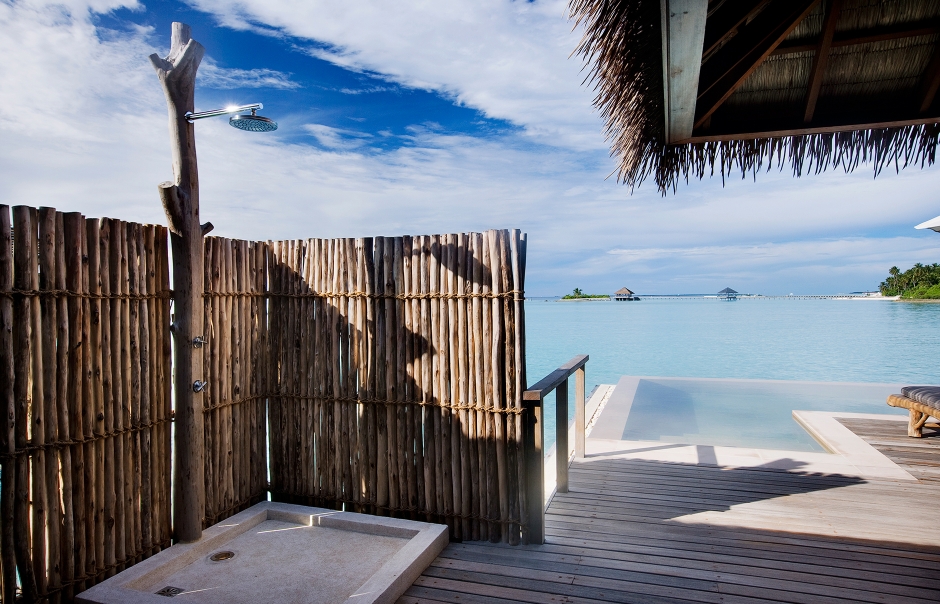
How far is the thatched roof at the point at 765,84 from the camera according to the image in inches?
84.1

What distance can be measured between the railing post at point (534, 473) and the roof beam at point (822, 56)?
7.11 ft

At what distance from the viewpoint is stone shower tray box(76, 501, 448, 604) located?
2561 millimetres

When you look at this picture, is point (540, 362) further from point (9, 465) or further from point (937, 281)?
point (937, 281)

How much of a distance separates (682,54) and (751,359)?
17077 mm

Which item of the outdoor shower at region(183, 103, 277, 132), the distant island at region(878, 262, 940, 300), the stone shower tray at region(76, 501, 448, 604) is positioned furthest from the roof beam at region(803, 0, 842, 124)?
the distant island at region(878, 262, 940, 300)

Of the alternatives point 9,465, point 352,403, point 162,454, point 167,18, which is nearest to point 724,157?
point 352,403

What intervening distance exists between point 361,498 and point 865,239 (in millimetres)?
49714

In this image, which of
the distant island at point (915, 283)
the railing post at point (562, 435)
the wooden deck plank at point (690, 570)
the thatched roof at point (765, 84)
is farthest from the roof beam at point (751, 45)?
the distant island at point (915, 283)

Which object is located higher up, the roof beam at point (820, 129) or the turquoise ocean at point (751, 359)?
the roof beam at point (820, 129)

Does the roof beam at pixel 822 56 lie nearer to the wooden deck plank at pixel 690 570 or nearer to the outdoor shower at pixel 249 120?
the wooden deck plank at pixel 690 570

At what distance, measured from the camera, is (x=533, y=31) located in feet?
17.8

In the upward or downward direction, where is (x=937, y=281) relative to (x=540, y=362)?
upward

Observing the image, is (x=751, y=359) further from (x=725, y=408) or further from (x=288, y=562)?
(x=288, y=562)

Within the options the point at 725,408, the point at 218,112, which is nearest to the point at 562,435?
the point at 218,112
